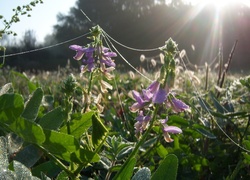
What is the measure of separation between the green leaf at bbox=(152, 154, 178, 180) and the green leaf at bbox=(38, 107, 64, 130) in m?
0.36

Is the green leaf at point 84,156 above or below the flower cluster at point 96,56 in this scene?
below

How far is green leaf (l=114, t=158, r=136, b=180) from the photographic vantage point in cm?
86

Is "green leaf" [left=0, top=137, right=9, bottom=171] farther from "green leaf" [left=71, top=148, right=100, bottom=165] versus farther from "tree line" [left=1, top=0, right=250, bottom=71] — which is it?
"tree line" [left=1, top=0, right=250, bottom=71]

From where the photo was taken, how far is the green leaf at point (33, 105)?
100cm

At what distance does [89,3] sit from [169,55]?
41.8 metres

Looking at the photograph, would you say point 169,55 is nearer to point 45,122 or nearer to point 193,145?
point 45,122

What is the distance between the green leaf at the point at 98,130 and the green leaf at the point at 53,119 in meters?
0.16

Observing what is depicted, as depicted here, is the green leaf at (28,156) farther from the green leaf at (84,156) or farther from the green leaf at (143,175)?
the green leaf at (143,175)

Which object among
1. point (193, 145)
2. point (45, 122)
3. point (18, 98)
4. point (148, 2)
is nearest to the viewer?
point (18, 98)

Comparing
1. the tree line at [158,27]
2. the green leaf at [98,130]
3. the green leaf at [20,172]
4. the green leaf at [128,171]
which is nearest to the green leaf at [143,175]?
the green leaf at [128,171]

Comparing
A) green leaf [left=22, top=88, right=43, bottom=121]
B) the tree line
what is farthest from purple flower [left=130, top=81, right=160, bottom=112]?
the tree line

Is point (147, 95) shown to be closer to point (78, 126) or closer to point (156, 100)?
point (156, 100)

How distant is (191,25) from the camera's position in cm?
3822

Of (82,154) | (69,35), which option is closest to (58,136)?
(82,154)
